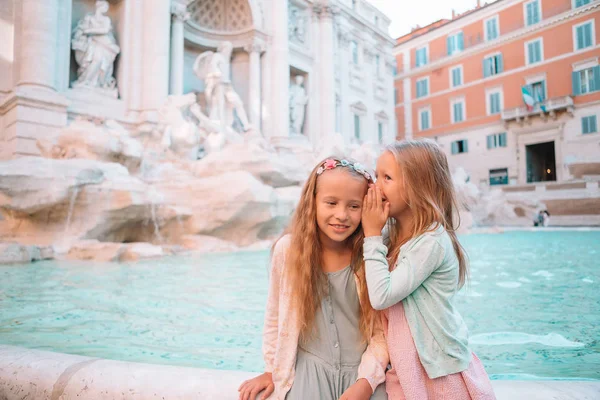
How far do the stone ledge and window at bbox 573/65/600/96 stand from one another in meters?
22.2

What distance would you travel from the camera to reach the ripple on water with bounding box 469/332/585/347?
79.1 inches

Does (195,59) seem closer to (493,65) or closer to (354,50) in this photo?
(354,50)

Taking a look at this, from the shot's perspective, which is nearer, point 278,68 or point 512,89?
point 278,68

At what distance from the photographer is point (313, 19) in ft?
53.5

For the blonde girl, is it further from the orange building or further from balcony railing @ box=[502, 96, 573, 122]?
balcony railing @ box=[502, 96, 573, 122]

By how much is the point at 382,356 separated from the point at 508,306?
2.16m

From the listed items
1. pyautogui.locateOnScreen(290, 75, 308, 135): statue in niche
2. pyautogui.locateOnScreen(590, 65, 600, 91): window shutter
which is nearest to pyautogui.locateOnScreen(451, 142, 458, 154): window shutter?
pyautogui.locateOnScreen(590, 65, 600, 91): window shutter

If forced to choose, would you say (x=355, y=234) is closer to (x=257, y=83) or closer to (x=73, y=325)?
(x=73, y=325)

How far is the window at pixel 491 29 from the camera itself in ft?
72.2

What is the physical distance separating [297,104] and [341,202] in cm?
1485

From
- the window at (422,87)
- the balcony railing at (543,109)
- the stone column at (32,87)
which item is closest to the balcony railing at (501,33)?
the window at (422,87)

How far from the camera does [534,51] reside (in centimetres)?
2048

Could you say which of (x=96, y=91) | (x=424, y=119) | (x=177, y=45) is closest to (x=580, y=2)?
(x=424, y=119)

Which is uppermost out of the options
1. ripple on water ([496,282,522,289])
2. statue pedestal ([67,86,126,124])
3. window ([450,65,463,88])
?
window ([450,65,463,88])
